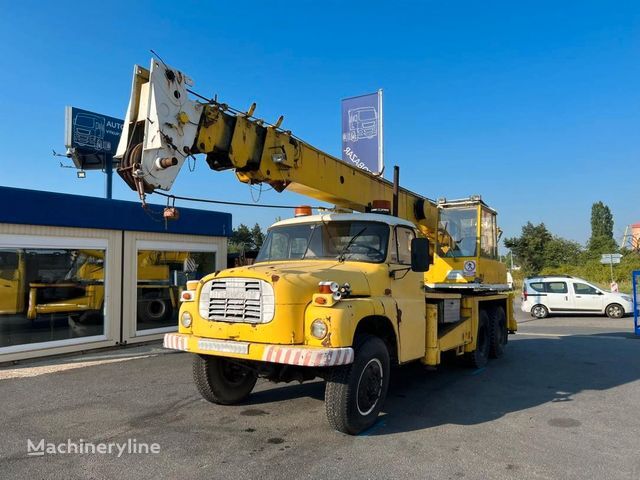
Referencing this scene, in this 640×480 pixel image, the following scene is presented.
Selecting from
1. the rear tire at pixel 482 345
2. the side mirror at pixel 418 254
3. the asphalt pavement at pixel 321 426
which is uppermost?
the side mirror at pixel 418 254

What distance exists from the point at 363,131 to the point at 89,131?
37.6 feet

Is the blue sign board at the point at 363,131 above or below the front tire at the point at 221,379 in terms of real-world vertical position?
above

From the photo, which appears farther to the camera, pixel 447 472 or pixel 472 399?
pixel 472 399

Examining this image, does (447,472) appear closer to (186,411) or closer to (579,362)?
(186,411)

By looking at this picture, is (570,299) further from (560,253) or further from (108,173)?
(560,253)

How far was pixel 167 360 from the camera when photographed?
984 centimetres

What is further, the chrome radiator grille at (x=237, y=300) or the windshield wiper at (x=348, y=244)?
the windshield wiper at (x=348, y=244)

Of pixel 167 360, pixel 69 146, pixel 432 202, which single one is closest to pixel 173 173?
pixel 167 360

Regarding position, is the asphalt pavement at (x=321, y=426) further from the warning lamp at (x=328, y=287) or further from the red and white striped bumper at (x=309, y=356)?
the warning lamp at (x=328, y=287)

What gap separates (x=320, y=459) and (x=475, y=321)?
17.2 ft

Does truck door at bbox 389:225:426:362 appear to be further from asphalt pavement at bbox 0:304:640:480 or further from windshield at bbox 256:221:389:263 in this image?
asphalt pavement at bbox 0:304:640:480

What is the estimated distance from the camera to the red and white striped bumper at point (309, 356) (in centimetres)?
463

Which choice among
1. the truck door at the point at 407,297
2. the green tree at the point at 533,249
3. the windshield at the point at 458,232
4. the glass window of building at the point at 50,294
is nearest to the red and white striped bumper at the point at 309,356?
the truck door at the point at 407,297

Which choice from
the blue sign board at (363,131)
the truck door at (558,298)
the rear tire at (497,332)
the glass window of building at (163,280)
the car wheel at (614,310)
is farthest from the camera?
the truck door at (558,298)
